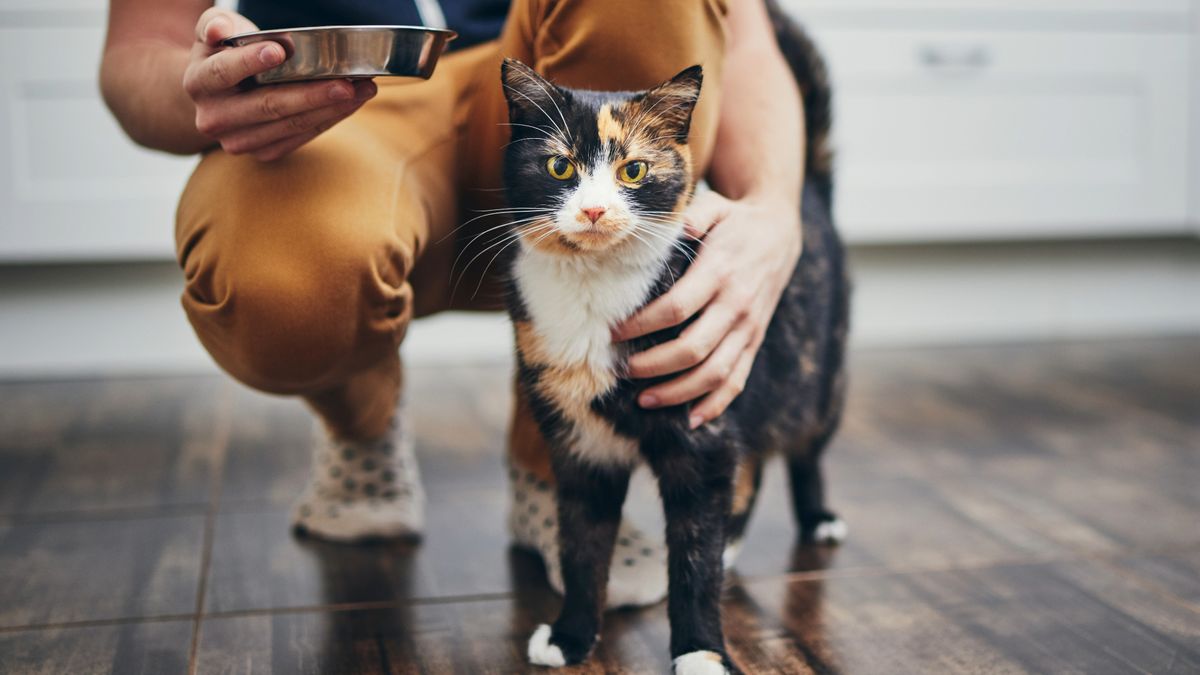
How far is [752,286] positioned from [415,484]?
573 mm

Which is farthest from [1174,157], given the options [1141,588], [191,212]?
[191,212]

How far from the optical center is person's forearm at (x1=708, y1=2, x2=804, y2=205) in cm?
120

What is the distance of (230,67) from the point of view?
0.91 metres

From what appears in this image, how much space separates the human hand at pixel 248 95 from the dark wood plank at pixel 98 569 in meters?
0.50

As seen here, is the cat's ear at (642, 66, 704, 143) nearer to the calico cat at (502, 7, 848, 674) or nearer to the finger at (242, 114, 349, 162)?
the calico cat at (502, 7, 848, 674)

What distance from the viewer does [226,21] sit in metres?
0.95

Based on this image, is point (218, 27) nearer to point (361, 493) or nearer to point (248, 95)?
point (248, 95)

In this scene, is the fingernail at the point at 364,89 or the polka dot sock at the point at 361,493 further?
the polka dot sock at the point at 361,493

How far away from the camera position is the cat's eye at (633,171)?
3.18 ft

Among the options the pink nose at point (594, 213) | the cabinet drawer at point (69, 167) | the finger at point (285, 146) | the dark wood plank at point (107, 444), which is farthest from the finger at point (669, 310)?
the cabinet drawer at point (69, 167)

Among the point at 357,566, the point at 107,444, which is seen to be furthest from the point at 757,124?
the point at 107,444

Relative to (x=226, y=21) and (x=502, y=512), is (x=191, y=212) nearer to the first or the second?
(x=226, y=21)

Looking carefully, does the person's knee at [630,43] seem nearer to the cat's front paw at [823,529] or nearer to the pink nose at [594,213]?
the pink nose at [594,213]

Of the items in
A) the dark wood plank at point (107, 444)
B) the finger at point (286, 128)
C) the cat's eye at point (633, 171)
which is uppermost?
the finger at point (286, 128)
